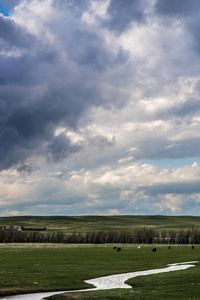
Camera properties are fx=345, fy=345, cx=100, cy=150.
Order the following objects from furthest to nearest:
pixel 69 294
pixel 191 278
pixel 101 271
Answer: pixel 101 271 < pixel 191 278 < pixel 69 294

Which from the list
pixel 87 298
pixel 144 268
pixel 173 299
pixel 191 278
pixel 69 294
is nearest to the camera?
pixel 173 299

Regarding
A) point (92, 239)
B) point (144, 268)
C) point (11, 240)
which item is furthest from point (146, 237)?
point (144, 268)

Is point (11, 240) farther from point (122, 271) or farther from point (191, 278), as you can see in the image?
point (191, 278)

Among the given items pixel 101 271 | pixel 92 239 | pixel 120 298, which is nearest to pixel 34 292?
pixel 120 298

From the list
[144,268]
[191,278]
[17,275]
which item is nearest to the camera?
[191,278]

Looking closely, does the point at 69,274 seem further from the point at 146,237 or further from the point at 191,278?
the point at 146,237

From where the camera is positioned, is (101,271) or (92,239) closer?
(101,271)

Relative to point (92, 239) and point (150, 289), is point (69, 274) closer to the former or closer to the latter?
point (150, 289)

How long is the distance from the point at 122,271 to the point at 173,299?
28.0 metres

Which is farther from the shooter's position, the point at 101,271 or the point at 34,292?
the point at 101,271

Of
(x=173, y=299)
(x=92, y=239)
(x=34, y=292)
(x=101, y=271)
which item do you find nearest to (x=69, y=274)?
(x=101, y=271)

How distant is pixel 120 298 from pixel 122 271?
26324 mm

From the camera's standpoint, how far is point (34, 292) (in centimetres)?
3922

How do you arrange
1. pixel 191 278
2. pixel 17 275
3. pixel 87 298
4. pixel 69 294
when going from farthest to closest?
pixel 17 275 < pixel 191 278 < pixel 69 294 < pixel 87 298
